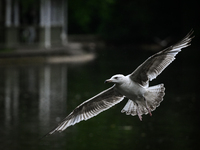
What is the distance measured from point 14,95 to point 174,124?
5.93 metres

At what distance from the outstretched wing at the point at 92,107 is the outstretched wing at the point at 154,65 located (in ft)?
1.67

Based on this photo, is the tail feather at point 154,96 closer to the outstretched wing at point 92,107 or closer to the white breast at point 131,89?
the white breast at point 131,89

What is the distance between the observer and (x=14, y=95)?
16016 millimetres

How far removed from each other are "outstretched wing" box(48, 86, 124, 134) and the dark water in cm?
384

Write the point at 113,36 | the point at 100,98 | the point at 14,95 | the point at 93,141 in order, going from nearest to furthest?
1. the point at 100,98
2. the point at 93,141
3. the point at 14,95
4. the point at 113,36

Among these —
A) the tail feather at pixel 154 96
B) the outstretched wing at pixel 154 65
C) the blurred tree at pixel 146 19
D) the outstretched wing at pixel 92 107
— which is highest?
the outstretched wing at pixel 154 65

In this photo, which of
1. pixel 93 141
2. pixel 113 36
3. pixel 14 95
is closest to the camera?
pixel 93 141

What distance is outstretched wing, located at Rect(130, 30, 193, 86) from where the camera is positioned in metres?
5.83

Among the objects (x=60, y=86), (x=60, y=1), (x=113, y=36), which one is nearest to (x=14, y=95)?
(x=60, y=86)

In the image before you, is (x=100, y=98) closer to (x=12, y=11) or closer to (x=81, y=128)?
(x=81, y=128)

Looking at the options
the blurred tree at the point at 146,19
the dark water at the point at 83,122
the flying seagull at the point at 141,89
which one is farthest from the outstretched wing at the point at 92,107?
the blurred tree at the point at 146,19

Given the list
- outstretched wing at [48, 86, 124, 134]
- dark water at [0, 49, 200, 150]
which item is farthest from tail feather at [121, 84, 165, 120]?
dark water at [0, 49, 200, 150]

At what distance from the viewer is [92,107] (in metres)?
6.64

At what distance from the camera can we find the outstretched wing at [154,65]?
583cm
